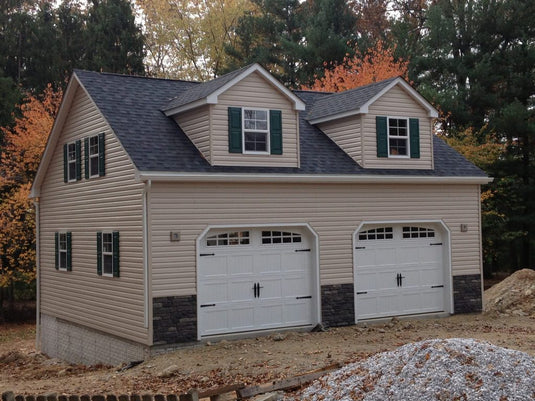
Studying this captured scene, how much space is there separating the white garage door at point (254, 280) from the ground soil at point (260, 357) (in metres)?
0.52

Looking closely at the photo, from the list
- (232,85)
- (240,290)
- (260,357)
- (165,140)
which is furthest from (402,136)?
(260,357)

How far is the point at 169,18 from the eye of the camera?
1741 inches

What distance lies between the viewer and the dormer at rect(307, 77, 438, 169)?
59.9ft

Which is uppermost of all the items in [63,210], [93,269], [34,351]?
[63,210]

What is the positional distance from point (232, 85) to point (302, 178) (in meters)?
2.78

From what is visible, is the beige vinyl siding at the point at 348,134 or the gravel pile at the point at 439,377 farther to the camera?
the beige vinyl siding at the point at 348,134

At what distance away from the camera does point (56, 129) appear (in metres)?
19.9

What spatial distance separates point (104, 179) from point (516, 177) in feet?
69.8

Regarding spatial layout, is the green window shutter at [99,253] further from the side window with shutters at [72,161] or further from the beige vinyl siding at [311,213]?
the beige vinyl siding at [311,213]

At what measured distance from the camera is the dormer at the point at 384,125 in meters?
18.3

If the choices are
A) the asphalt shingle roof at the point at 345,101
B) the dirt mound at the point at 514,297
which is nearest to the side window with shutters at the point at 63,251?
the asphalt shingle roof at the point at 345,101

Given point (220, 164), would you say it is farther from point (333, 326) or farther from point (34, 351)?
point (34, 351)

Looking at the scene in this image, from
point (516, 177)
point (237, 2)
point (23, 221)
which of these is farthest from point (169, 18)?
point (516, 177)

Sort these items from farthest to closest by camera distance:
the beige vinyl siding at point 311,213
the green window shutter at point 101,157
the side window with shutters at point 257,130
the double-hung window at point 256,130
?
the green window shutter at point 101,157
the double-hung window at point 256,130
the side window with shutters at point 257,130
the beige vinyl siding at point 311,213
